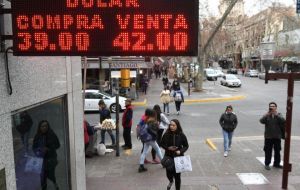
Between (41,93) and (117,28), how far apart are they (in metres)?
1.66

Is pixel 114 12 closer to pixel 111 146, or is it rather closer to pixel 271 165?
pixel 271 165

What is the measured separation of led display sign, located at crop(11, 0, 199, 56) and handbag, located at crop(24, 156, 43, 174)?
1.79m

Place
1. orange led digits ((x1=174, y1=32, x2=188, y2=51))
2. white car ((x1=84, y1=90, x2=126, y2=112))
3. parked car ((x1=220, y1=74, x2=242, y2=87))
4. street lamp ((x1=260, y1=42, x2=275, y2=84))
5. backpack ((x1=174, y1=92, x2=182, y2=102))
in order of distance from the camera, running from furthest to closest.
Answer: parked car ((x1=220, y1=74, x2=242, y2=87)) < white car ((x1=84, y1=90, x2=126, y2=112)) < backpack ((x1=174, y1=92, x2=182, y2=102)) < street lamp ((x1=260, y1=42, x2=275, y2=84)) < orange led digits ((x1=174, y1=32, x2=188, y2=51))

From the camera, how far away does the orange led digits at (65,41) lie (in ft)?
11.5

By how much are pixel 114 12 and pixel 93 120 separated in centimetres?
1558

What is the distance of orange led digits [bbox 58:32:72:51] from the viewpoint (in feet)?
11.5

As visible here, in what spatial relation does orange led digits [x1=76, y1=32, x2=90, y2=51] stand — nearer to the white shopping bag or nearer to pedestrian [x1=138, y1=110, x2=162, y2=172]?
the white shopping bag

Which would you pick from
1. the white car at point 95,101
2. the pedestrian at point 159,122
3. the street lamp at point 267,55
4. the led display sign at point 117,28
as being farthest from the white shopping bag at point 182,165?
the white car at point 95,101

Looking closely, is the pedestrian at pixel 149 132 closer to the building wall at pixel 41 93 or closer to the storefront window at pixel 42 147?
the building wall at pixel 41 93

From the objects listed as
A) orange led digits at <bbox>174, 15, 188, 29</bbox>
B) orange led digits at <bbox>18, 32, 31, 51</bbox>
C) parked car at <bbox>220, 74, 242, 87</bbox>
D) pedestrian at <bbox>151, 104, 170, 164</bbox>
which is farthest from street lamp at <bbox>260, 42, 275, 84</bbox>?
parked car at <bbox>220, 74, 242, 87</bbox>

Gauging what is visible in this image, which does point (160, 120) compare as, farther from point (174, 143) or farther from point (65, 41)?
point (65, 41)

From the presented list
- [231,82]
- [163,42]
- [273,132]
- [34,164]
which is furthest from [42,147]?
[231,82]

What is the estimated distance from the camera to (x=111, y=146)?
1158 cm

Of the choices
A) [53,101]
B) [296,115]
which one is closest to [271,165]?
[53,101]
